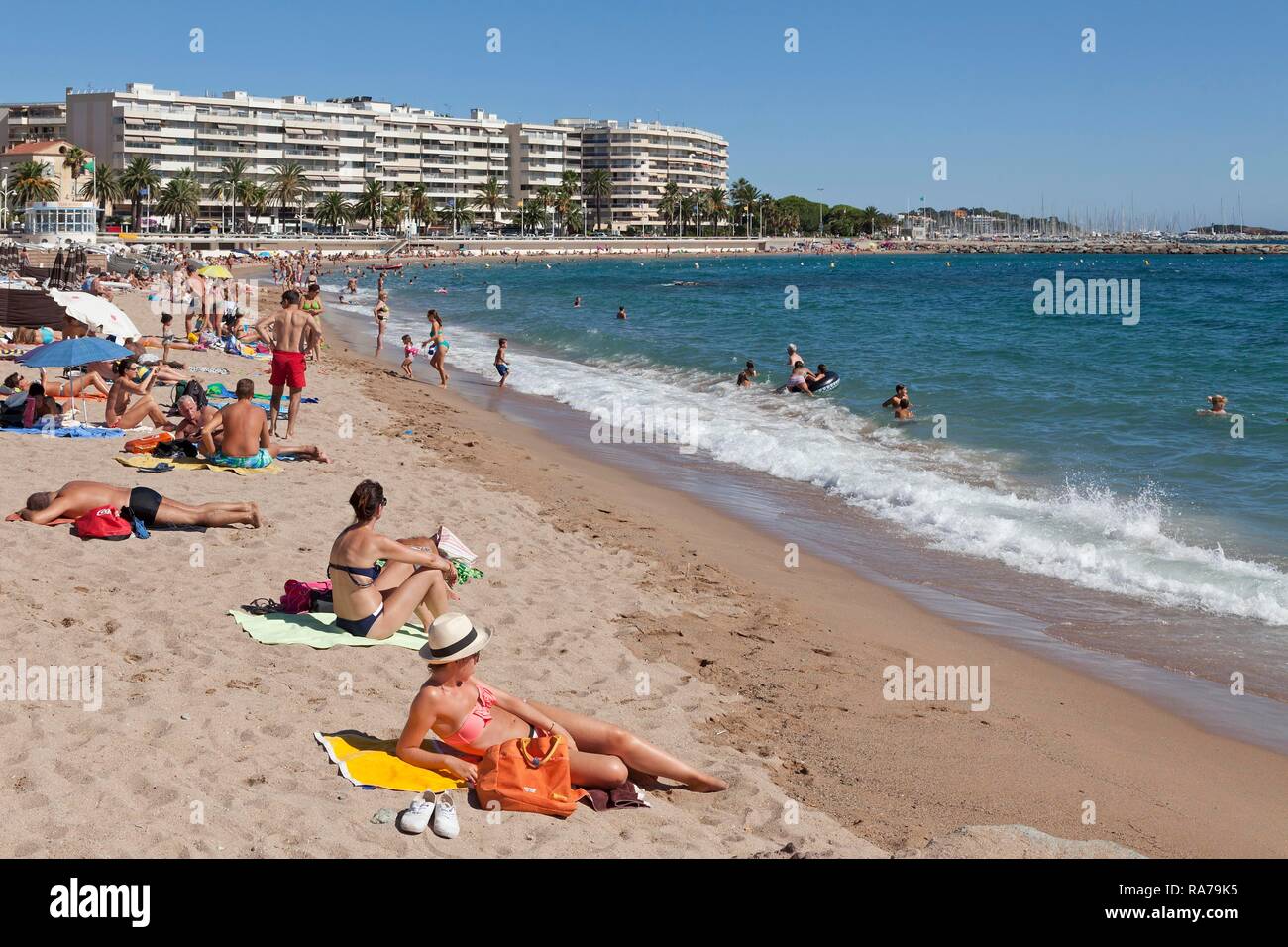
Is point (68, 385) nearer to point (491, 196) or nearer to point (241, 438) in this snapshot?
point (241, 438)

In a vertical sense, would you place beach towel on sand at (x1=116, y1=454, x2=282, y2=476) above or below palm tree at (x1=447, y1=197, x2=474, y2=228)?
below

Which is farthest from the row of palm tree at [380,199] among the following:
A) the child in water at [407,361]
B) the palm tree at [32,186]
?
the child in water at [407,361]

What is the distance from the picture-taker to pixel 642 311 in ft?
163

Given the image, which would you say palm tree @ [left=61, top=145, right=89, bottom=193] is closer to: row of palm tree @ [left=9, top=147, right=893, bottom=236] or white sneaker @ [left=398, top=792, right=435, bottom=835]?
row of palm tree @ [left=9, top=147, right=893, bottom=236]

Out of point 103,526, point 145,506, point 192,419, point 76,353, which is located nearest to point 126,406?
point 76,353

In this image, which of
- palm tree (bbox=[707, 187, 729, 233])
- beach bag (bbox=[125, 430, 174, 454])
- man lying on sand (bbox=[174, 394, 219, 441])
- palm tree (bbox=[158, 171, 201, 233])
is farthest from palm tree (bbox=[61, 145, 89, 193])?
man lying on sand (bbox=[174, 394, 219, 441])

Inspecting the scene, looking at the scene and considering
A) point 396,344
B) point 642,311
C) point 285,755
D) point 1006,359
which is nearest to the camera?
point 285,755

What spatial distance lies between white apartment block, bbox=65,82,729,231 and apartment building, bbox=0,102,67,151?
3.47 meters

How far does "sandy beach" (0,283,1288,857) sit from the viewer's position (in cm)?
477

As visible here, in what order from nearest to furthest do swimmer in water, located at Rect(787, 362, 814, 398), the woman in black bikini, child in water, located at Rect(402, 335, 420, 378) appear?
the woman in black bikini < swimmer in water, located at Rect(787, 362, 814, 398) < child in water, located at Rect(402, 335, 420, 378)

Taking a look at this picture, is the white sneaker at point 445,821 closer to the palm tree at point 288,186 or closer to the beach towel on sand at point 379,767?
the beach towel on sand at point 379,767

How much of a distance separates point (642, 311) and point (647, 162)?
121 metres
